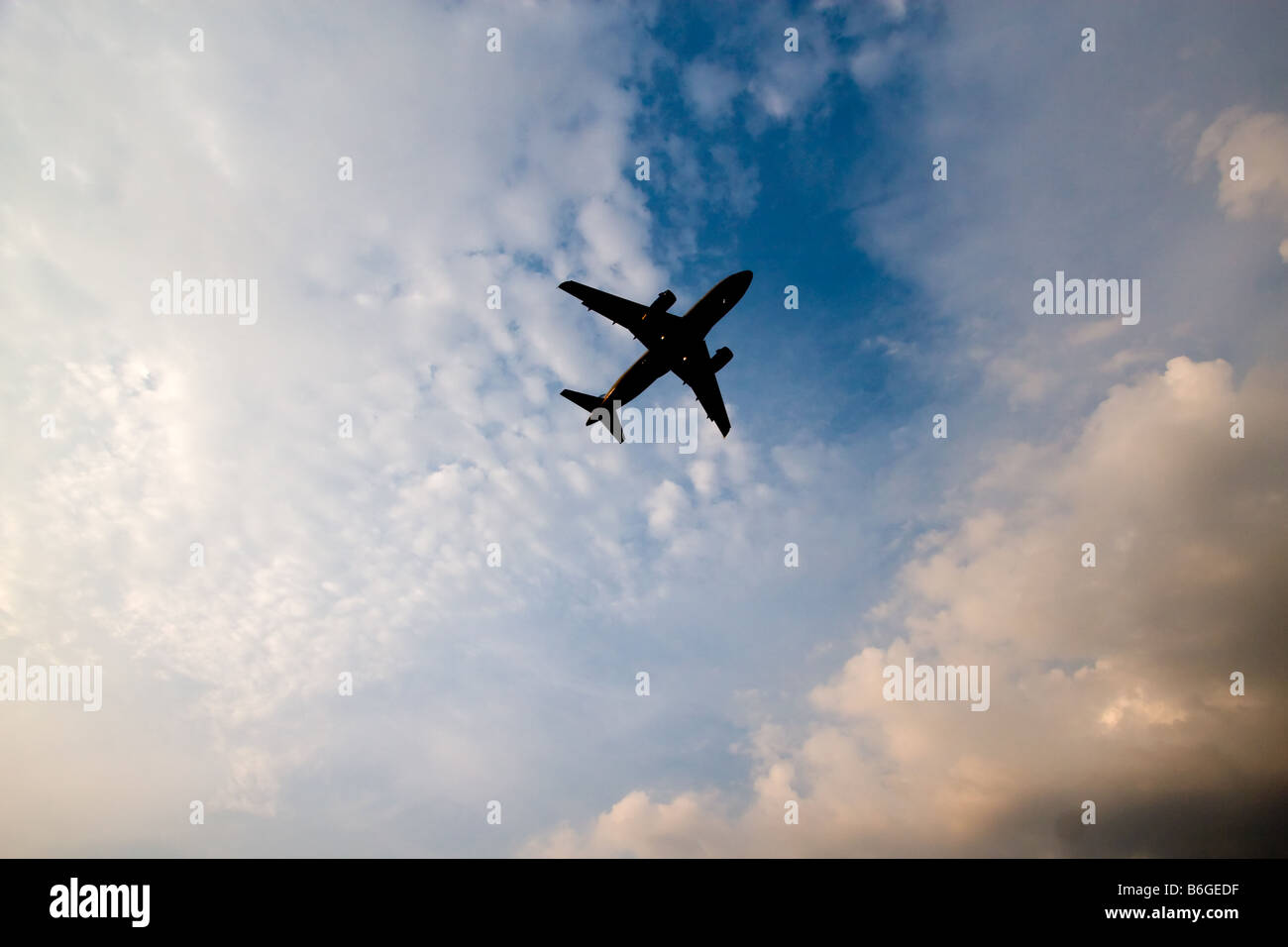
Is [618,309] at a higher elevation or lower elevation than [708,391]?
higher

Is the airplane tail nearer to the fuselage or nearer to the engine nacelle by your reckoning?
the fuselage

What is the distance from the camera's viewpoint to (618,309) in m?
40.0

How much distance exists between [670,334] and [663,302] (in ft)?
8.80

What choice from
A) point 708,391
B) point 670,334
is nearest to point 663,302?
point 670,334

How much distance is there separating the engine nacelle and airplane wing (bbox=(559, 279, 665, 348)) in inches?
30.4

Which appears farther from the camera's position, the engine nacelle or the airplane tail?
the airplane tail

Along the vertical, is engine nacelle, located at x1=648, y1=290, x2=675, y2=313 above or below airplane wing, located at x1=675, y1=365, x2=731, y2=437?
above

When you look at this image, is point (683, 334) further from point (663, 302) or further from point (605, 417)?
point (605, 417)

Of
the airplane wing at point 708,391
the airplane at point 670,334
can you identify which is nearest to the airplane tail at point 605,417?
the airplane at point 670,334

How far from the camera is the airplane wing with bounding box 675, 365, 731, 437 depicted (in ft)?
144

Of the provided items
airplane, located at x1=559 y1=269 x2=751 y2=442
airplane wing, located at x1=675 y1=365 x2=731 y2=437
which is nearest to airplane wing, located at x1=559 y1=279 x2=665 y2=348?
airplane, located at x1=559 y1=269 x2=751 y2=442
